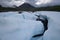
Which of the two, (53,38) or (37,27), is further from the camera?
(37,27)

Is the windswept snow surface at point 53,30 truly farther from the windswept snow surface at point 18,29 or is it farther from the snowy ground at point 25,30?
the windswept snow surface at point 18,29

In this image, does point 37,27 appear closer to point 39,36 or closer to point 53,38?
point 39,36

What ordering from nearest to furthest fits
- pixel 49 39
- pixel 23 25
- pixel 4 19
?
pixel 49 39
pixel 23 25
pixel 4 19

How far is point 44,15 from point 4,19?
71 centimetres

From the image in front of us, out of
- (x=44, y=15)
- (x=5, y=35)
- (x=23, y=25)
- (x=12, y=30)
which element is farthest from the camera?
(x=44, y=15)

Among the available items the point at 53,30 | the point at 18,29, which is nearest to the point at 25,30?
the point at 18,29

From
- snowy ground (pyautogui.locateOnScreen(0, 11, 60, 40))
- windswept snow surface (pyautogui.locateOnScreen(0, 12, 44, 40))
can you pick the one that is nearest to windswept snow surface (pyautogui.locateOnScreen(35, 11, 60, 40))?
snowy ground (pyautogui.locateOnScreen(0, 11, 60, 40))

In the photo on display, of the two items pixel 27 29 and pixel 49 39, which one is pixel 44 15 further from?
pixel 49 39

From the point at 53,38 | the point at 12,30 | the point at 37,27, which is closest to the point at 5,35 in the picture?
the point at 12,30

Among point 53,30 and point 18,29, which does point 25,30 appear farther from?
point 53,30

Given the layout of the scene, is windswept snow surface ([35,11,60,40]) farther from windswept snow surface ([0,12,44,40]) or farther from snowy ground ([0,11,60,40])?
windswept snow surface ([0,12,44,40])

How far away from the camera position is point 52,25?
192cm

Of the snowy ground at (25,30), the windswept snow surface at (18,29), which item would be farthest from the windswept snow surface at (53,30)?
the windswept snow surface at (18,29)

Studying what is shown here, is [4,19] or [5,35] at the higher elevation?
[4,19]
